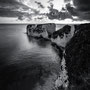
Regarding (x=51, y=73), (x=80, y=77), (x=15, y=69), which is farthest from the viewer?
(x=15, y=69)

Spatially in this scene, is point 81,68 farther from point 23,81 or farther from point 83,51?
point 23,81

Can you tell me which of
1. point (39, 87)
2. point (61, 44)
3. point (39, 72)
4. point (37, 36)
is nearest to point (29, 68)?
point (39, 72)

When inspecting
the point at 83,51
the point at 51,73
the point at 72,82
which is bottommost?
the point at 51,73

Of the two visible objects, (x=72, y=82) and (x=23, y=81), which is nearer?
(x=72, y=82)

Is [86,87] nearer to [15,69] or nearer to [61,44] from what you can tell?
[15,69]

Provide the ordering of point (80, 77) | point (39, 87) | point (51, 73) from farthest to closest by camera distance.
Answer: point (51, 73) < point (39, 87) < point (80, 77)

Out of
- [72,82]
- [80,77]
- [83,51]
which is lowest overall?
[72,82]

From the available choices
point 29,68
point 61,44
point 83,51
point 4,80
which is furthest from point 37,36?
point 83,51

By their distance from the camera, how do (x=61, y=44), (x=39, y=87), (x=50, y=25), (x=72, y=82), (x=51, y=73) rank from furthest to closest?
(x=50, y=25)
(x=61, y=44)
(x=51, y=73)
(x=39, y=87)
(x=72, y=82)

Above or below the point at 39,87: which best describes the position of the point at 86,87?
above
